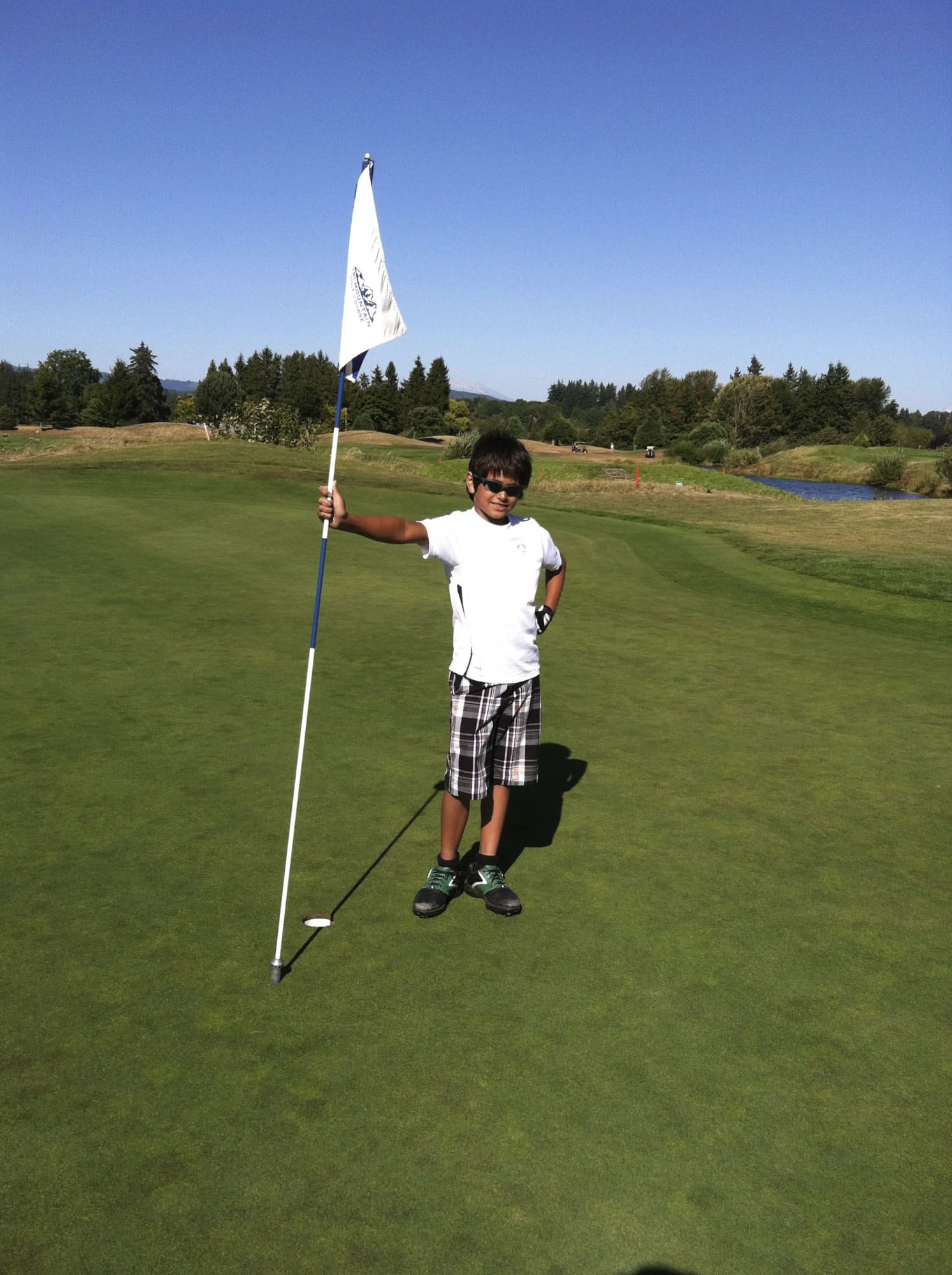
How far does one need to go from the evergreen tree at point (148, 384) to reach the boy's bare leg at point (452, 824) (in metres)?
124

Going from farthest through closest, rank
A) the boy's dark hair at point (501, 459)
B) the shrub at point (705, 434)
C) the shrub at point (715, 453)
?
1. the shrub at point (705, 434)
2. the shrub at point (715, 453)
3. the boy's dark hair at point (501, 459)

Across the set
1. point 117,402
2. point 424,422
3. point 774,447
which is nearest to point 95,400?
point 117,402

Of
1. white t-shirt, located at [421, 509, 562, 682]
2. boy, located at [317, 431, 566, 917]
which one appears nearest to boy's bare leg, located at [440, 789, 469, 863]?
boy, located at [317, 431, 566, 917]

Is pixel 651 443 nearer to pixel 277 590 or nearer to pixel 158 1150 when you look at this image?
pixel 277 590

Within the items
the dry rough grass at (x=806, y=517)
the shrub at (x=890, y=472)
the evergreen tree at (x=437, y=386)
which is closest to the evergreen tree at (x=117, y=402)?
the evergreen tree at (x=437, y=386)

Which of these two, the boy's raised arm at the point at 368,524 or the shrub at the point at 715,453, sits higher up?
the shrub at the point at 715,453

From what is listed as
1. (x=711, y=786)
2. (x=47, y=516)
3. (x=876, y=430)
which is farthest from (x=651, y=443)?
(x=711, y=786)

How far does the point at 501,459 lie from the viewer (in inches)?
176

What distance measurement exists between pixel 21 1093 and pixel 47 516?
14096 mm

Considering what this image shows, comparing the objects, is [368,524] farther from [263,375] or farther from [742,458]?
[263,375]

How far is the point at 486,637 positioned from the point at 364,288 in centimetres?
154

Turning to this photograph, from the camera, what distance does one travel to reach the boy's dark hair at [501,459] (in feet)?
14.7

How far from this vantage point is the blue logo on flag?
13.9ft

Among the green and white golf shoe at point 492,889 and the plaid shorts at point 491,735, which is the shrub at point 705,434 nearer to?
the plaid shorts at point 491,735
